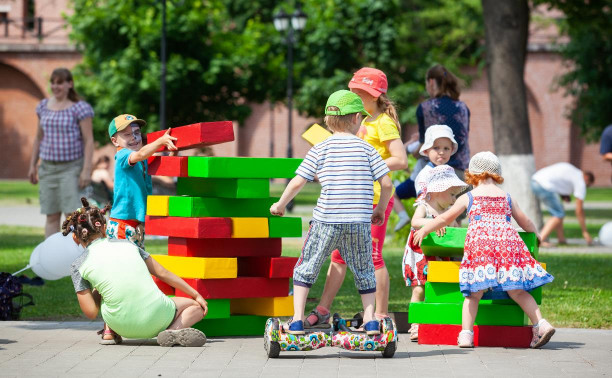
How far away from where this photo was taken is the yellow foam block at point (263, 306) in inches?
297

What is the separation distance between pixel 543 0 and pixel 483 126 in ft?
97.4

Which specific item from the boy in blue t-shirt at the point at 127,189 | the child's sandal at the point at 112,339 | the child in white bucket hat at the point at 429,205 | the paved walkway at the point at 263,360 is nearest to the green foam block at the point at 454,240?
the child in white bucket hat at the point at 429,205

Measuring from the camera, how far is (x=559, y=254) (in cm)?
1470

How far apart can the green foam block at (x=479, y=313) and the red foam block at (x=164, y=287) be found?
174cm

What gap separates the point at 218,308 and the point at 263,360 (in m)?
0.96

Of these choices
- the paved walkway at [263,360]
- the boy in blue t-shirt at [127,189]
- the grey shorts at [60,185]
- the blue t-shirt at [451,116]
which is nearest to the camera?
the paved walkway at [263,360]

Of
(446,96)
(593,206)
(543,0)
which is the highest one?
(543,0)

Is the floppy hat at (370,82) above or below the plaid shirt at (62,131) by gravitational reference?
above

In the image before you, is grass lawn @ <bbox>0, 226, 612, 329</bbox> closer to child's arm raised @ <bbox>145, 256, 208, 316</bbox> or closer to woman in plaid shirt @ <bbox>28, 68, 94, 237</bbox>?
woman in plaid shirt @ <bbox>28, 68, 94, 237</bbox>

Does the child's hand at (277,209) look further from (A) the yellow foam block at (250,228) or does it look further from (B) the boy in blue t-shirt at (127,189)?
(B) the boy in blue t-shirt at (127,189)

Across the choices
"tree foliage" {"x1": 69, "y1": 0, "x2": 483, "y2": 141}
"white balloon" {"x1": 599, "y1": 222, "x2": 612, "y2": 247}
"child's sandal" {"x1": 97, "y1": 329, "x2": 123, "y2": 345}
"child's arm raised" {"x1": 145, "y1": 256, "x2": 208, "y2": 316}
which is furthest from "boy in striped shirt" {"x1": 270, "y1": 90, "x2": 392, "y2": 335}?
"tree foliage" {"x1": 69, "y1": 0, "x2": 483, "y2": 141}

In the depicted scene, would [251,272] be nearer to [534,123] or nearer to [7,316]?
[7,316]

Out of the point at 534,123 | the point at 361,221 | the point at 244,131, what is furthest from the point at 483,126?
the point at 361,221

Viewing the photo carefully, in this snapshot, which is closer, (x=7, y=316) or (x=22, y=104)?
(x=7, y=316)
